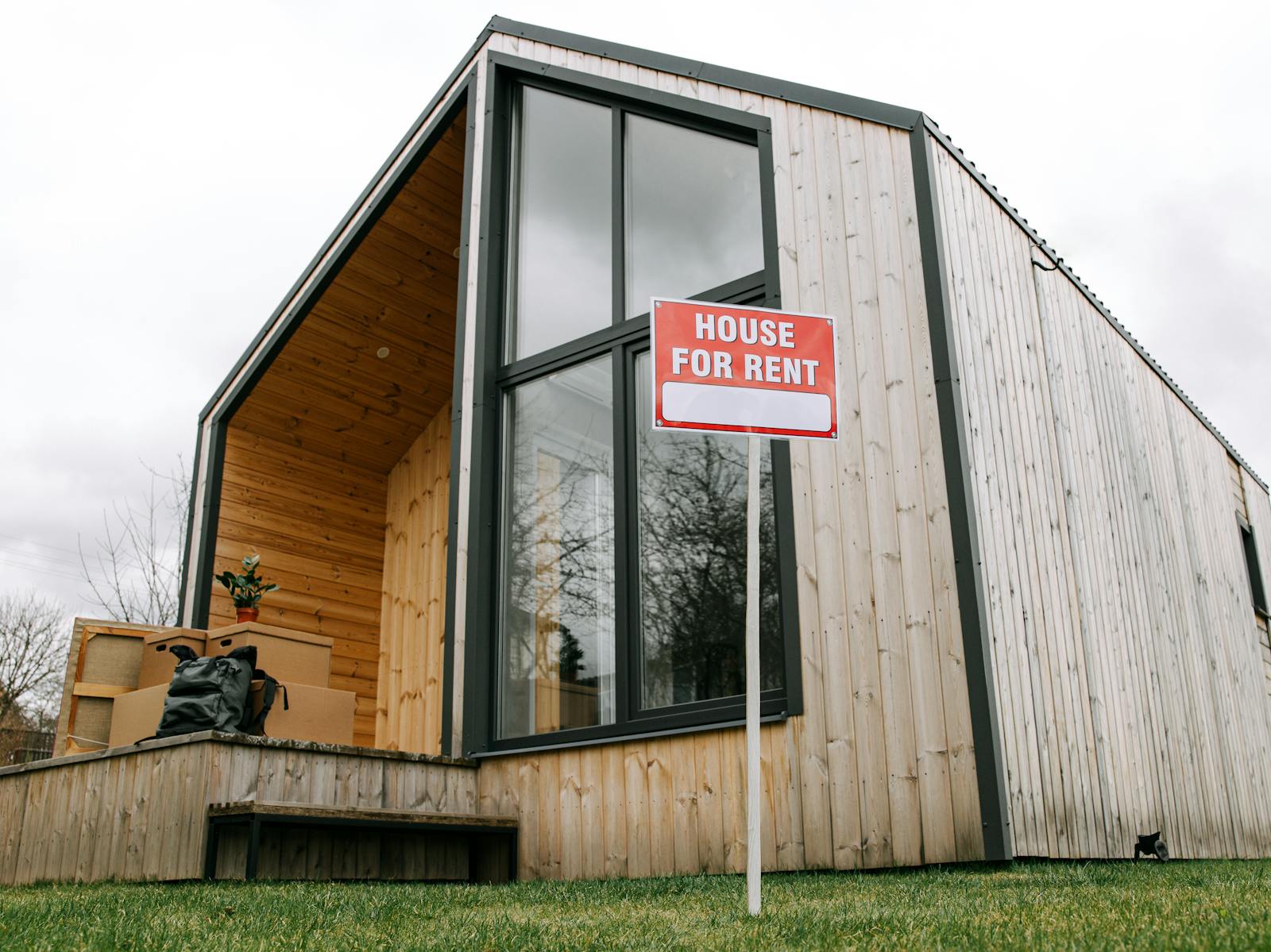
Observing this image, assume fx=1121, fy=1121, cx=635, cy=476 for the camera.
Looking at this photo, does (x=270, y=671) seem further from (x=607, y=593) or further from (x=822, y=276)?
(x=822, y=276)

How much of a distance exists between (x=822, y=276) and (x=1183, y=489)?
4738mm

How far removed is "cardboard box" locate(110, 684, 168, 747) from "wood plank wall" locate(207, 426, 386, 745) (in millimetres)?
1874

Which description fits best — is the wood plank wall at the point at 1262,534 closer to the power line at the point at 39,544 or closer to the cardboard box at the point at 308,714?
the cardboard box at the point at 308,714

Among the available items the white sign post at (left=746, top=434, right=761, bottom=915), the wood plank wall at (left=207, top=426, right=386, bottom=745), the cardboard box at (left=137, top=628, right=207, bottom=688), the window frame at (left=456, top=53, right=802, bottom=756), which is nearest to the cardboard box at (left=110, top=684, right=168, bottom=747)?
the cardboard box at (left=137, top=628, right=207, bottom=688)

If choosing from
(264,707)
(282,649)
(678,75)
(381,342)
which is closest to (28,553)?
(381,342)

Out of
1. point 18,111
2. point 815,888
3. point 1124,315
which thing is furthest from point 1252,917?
point 1124,315

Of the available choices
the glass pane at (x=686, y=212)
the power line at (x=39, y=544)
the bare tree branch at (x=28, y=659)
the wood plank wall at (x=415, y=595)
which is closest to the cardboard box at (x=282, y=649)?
the wood plank wall at (x=415, y=595)

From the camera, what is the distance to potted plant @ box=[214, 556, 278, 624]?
704 cm

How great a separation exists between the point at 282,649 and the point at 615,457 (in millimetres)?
2062

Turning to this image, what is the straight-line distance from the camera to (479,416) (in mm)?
6477

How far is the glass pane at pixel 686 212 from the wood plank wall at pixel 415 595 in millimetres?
3362

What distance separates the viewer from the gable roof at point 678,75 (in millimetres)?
5246

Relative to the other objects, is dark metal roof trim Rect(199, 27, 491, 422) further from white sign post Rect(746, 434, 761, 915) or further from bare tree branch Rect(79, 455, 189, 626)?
bare tree branch Rect(79, 455, 189, 626)

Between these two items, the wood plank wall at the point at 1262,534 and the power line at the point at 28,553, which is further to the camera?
the power line at the point at 28,553
